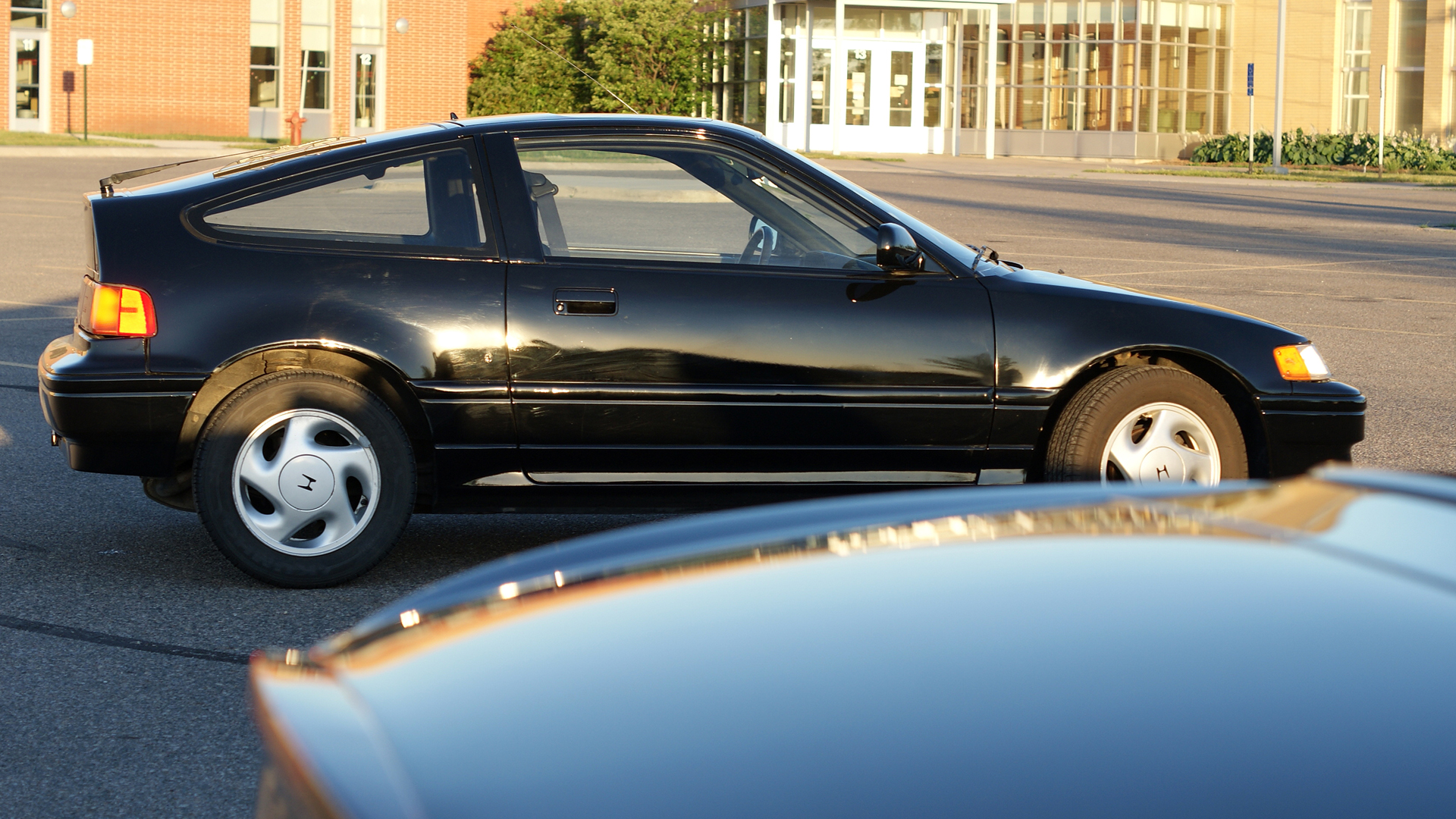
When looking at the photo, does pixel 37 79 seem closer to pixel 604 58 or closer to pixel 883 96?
pixel 604 58

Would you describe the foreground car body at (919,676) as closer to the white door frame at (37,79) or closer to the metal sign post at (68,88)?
the metal sign post at (68,88)

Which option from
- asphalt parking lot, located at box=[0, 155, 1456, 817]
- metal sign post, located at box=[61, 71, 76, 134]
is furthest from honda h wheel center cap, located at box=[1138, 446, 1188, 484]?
metal sign post, located at box=[61, 71, 76, 134]

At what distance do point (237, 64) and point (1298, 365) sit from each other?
149ft

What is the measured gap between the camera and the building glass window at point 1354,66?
50.6 meters

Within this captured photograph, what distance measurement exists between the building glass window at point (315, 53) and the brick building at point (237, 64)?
3 centimetres

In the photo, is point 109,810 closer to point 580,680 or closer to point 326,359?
point 326,359

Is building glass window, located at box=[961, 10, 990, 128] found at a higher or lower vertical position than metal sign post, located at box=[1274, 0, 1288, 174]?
higher

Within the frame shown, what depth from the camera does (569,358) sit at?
15.9ft

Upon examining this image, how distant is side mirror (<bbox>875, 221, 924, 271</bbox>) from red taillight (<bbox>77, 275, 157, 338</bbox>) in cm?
234

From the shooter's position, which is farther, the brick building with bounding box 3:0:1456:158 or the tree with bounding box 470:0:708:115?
the tree with bounding box 470:0:708:115

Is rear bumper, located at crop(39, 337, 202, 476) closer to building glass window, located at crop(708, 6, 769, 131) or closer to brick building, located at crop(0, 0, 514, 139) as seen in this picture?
building glass window, located at crop(708, 6, 769, 131)

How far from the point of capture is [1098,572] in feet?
6.07

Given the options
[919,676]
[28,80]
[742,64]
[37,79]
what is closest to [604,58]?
[742,64]

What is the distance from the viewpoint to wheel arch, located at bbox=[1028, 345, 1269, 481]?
507cm
